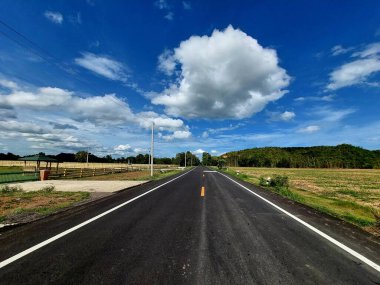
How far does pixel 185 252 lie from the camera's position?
4727mm

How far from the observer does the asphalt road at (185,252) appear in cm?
368

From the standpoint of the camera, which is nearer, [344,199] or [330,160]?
[344,199]

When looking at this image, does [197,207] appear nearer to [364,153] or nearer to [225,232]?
[225,232]

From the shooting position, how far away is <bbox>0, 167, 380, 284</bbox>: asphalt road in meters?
3.68

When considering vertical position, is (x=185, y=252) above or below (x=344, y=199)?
above

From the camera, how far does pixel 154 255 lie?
4.51m

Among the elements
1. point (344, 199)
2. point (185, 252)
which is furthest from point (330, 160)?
point (185, 252)

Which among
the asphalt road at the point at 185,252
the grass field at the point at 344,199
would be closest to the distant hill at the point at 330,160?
the grass field at the point at 344,199

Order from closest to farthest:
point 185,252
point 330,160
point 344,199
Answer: point 185,252 < point 344,199 < point 330,160

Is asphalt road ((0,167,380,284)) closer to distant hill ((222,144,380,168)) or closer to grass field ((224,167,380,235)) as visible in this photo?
grass field ((224,167,380,235))

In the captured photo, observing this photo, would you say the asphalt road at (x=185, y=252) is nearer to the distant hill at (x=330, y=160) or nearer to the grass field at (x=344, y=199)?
the grass field at (x=344, y=199)

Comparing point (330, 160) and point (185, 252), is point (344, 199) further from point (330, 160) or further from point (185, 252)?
point (330, 160)

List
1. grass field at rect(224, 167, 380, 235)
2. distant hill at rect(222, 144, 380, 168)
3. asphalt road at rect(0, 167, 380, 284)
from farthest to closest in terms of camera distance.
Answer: distant hill at rect(222, 144, 380, 168), grass field at rect(224, 167, 380, 235), asphalt road at rect(0, 167, 380, 284)

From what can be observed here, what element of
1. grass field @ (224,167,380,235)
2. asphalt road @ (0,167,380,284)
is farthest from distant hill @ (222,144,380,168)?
asphalt road @ (0,167,380,284)
